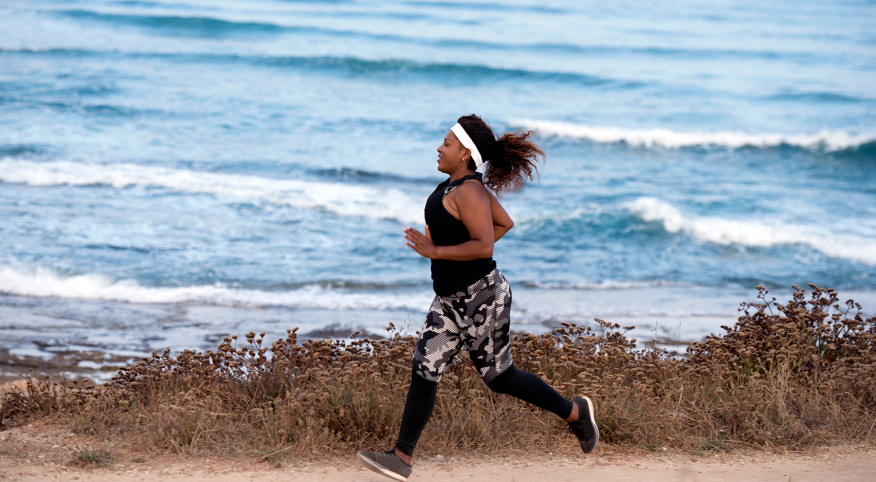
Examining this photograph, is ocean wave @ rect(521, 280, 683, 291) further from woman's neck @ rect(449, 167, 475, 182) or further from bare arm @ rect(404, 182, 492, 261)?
bare arm @ rect(404, 182, 492, 261)

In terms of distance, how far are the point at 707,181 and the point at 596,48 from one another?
1898 cm

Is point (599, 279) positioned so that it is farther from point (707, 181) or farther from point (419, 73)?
point (419, 73)

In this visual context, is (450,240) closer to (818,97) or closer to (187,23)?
(818,97)

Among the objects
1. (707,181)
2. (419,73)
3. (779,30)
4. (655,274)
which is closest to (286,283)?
(655,274)

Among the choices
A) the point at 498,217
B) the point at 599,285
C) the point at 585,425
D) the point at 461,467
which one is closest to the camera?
the point at 498,217

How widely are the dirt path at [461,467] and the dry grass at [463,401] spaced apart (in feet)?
0.34

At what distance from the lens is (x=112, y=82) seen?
22.9 m

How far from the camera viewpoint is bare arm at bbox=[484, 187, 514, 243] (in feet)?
11.5

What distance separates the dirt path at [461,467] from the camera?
3.76 m

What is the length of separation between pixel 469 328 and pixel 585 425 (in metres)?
0.96

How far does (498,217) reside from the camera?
3.54 meters

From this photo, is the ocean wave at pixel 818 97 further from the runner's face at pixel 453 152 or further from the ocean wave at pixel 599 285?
the runner's face at pixel 453 152

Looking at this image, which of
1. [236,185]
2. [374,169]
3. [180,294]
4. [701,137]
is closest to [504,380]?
[180,294]

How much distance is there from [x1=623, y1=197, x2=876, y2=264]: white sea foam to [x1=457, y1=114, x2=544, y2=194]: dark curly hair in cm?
924
